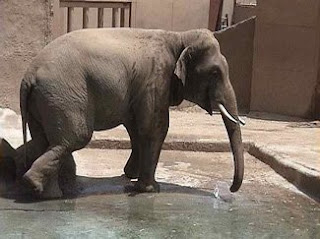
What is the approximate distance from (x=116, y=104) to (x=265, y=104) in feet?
15.9

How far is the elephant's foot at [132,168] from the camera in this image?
625 centimetres

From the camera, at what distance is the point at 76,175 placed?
629 cm

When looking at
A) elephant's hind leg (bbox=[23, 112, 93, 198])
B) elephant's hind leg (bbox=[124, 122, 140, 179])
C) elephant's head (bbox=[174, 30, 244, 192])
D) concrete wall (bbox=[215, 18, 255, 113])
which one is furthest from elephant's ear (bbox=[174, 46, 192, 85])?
concrete wall (bbox=[215, 18, 255, 113])

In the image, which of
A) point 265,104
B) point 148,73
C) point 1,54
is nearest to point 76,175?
point 148,73

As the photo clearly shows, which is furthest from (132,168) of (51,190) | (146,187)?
(51,190)

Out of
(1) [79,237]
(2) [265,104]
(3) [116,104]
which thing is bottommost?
(2) [265,104]

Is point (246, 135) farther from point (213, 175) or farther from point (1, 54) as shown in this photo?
point (1, 54)

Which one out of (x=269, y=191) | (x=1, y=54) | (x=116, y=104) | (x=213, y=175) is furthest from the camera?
(x=1, y=54)

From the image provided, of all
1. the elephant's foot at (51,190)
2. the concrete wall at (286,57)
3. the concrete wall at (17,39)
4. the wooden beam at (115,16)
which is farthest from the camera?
the wooden beam at (115,16)

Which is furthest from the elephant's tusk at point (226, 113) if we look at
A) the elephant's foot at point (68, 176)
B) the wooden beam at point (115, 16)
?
the wooden beam at point (115, 16)

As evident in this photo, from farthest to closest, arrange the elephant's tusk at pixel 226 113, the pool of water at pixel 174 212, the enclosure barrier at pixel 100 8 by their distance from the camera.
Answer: the enclosure barrier at pixel 100 8, the elephant's tusk at pixel 226 113, the pool of water at pixel 174 212

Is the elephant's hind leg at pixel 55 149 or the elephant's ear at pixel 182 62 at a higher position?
the elephant's ear at pixel 182 62

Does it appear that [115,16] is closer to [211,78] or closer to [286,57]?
[286,57]

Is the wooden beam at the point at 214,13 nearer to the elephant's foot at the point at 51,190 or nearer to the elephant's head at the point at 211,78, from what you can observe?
the elephant's head at the point at 211,78
